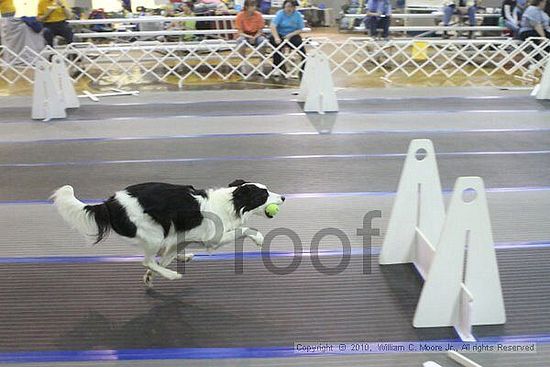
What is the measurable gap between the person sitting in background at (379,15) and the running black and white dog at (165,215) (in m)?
9.86

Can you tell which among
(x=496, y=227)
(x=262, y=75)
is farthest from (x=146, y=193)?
(x=262, y=75)

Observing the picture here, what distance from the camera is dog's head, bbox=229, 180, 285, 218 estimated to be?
2951 millimetres

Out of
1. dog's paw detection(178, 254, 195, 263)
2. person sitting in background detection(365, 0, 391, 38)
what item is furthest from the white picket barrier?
person sitting in background detection(365, 0, 391, 38)

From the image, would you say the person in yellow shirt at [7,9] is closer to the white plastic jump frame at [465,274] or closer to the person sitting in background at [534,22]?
the person sitting in background at [534,22]

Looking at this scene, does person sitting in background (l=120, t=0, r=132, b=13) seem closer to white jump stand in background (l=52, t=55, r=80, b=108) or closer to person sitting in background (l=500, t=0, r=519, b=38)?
white jump stand in background (l=52, t=55, r=80, b=108)

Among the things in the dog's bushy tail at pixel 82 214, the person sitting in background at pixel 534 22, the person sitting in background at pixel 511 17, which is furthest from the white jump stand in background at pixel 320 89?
the person sitting in background at pixel 511 17

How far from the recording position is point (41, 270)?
3277mm

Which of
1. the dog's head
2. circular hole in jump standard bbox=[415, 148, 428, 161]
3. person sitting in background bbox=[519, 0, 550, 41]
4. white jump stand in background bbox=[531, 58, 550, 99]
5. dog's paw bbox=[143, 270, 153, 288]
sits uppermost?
person sitting in background bbox=[519, 0, 550, 41]

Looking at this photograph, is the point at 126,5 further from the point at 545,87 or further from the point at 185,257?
the point at 185,257

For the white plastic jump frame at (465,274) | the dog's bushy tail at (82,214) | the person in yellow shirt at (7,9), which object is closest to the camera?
the white plastic jump frame at (465,274)

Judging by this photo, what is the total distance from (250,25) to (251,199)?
8.11m

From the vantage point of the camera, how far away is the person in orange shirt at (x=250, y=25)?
1038 centimetres

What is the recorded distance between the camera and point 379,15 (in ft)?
38.9

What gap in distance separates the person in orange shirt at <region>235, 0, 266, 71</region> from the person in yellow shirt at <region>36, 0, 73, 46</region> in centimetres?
335
